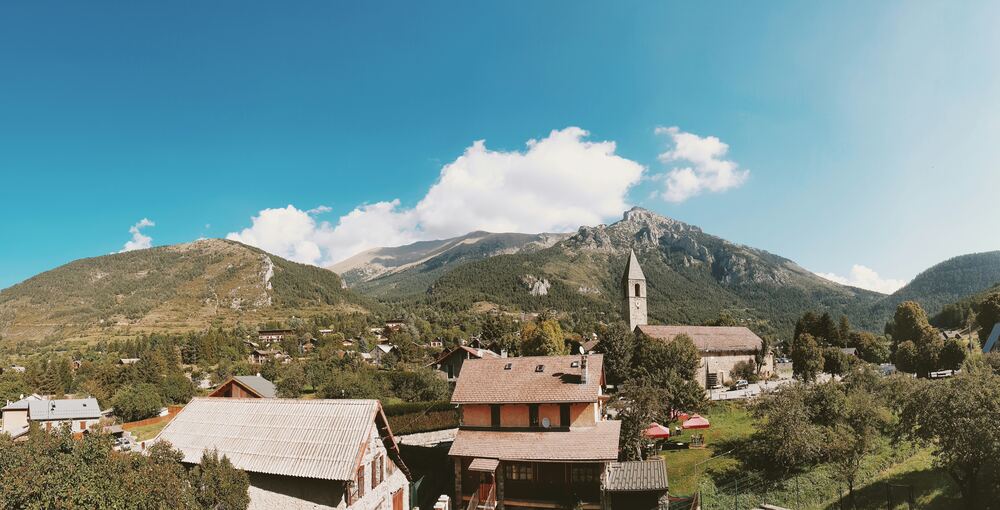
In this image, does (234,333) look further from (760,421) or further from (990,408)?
(990,408)

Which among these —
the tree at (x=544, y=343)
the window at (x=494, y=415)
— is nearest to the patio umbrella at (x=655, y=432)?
the window at (x=494, y=415)

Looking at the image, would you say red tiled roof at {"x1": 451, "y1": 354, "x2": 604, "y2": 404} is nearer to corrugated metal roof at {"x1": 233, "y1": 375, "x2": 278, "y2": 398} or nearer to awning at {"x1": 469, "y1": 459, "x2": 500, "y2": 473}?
awning at {"x1": 469, "y1": 459, "x2": 500, "y2": 473}

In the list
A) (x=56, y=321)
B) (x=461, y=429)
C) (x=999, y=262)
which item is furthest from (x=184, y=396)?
(x=999, y=262)

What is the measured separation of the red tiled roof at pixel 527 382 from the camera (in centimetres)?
2948

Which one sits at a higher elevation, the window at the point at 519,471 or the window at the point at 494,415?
the window at the point at 494,415

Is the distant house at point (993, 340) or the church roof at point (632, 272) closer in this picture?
the distant house at point (993, 340)

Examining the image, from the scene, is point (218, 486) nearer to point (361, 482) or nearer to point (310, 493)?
point (310, 493)

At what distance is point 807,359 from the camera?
60.4 m

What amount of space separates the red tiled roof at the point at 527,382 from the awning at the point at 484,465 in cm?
348

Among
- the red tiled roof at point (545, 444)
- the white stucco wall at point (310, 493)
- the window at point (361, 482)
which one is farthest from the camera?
the red tiled roof at point (545, 444)

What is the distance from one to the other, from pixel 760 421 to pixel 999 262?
763 feet

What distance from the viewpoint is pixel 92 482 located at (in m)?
16.5

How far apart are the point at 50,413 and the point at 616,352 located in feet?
215

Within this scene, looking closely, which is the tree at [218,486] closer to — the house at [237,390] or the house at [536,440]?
the house at [536,440]
